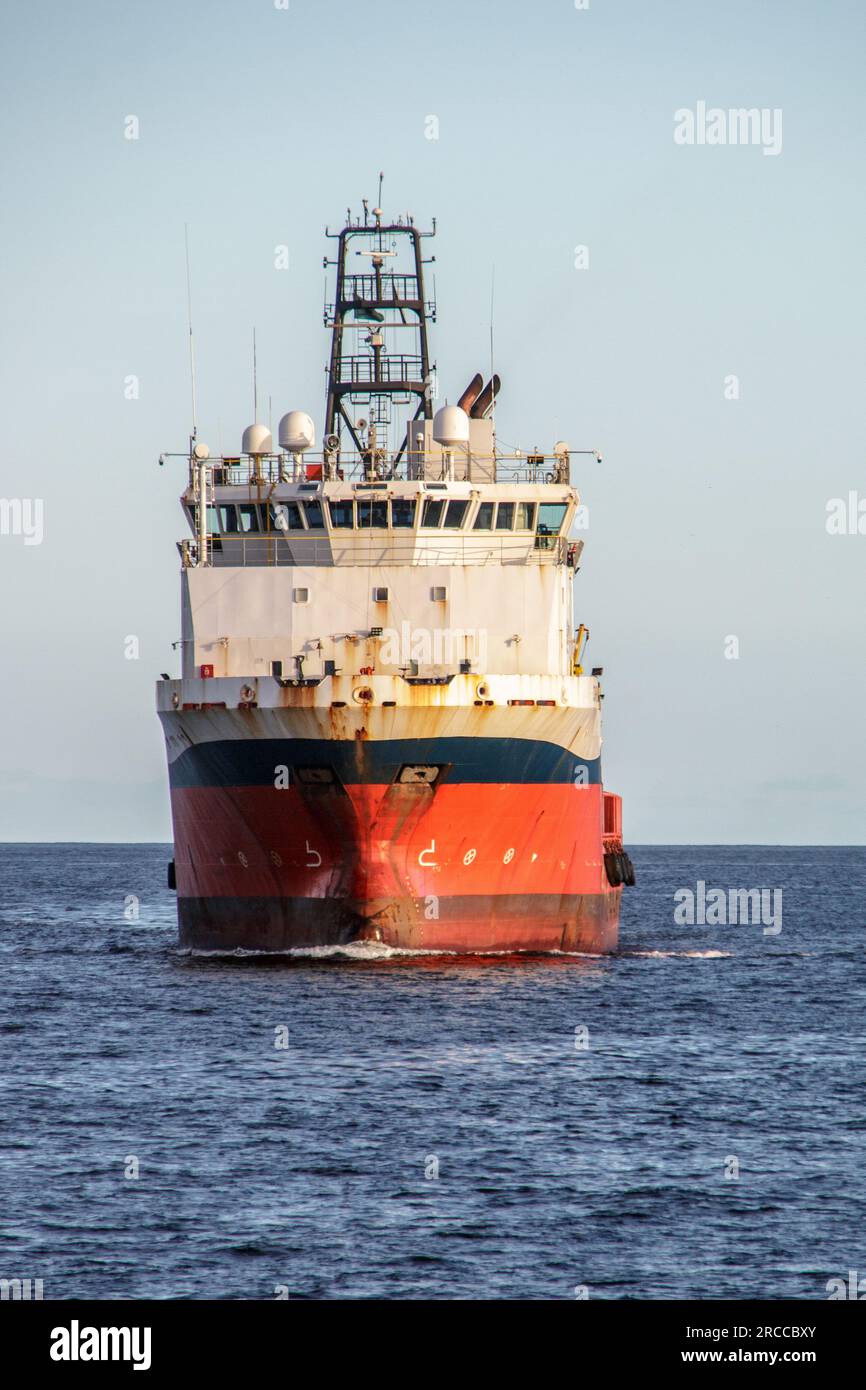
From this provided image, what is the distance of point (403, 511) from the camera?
49.1 metres

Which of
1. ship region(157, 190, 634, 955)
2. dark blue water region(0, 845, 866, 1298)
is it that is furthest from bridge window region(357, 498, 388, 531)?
dark blue water region(0, 845, 866, 1298)

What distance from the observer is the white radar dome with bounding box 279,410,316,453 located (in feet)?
166

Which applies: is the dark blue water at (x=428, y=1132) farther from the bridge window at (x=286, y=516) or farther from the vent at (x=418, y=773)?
the bridge window at (x=286, y=516)

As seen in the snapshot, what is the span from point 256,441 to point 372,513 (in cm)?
516

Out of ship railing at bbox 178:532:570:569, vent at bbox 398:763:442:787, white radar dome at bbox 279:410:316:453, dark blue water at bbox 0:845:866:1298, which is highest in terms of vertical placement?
white radar dome at bbox 279:410:316:453

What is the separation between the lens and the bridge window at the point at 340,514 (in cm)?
4927

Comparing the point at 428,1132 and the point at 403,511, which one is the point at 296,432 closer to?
the point at 403,511

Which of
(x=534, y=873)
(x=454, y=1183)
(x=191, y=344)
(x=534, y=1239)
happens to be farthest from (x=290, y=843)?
(x=534, y=1239)

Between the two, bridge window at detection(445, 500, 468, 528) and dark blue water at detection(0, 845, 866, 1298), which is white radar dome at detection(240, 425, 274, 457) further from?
dark blue water at detection(0, 845, 866, 1298)

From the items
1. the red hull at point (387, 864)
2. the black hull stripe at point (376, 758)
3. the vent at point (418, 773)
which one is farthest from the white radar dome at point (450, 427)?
the vent at point (418, 773)

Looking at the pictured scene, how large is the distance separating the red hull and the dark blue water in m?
0.95

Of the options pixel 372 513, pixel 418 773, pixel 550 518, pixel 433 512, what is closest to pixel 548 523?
pixel 550 518

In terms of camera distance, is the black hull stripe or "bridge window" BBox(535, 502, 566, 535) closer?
the black hull stripe
